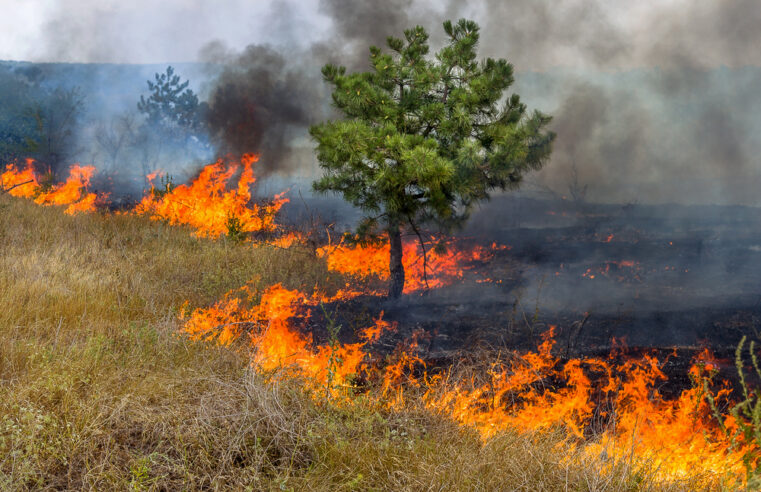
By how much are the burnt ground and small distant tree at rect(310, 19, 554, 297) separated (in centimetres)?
164

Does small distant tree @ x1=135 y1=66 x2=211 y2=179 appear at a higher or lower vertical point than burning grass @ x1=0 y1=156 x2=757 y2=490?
higher

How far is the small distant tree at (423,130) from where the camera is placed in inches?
294

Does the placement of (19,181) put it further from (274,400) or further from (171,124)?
(274,400)

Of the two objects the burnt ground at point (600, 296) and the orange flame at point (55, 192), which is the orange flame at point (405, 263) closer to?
the burnt ground at point (600, 296)

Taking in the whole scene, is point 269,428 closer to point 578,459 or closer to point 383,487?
point 383,487

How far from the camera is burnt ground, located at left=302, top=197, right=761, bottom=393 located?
7.16 metres

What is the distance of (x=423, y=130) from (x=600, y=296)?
4.76 metres

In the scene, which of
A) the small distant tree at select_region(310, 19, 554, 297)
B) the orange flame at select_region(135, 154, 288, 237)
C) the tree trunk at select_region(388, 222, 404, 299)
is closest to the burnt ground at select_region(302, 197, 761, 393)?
the tree trunk at select_region(388, 222, 404, 299)

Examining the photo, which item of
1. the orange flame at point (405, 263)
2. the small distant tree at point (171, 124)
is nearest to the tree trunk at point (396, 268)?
the orange flame at point (405, 263)

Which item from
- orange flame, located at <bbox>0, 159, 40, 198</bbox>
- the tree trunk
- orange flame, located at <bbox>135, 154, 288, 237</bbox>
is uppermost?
orange flame, located at <bbox>0, 159, 40, 198</bbox>

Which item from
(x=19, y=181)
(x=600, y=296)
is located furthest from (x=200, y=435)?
(x=19, y=181)

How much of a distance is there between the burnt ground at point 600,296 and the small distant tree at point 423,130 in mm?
1642

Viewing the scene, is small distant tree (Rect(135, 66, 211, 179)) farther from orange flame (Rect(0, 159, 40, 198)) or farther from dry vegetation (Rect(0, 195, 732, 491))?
dry vegetation (Rect(0, 195, 732, 491))

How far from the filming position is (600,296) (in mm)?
9617
